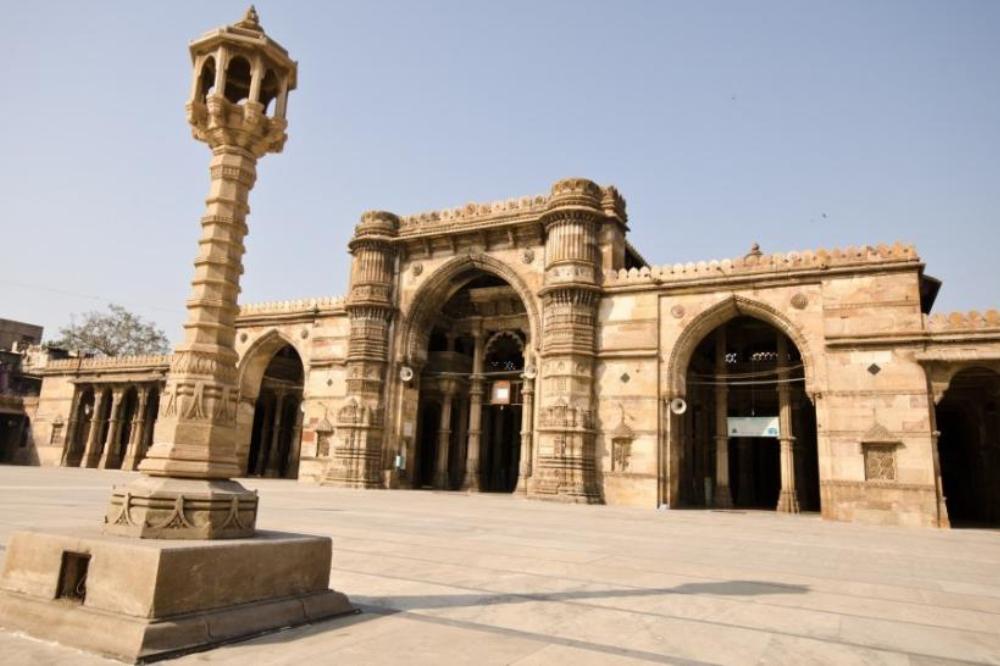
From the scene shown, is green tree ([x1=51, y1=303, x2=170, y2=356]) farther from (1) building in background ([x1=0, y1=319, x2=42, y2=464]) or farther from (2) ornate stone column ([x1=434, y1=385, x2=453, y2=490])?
(2) ornate stone column ([x1=434, y1=385, x2=453, y2=490])

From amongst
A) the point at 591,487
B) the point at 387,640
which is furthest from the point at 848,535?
the point at 387,640

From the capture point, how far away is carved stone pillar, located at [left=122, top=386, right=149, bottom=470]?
35.7 m

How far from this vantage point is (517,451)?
115ft

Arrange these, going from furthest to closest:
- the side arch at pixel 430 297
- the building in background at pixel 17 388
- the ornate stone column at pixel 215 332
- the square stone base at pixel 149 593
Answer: the building in background at pixel 17 388 → the side arch at pixel 430 297 → the ornate stone column at pixel 215 332 → the square stone base at pixel 149 593

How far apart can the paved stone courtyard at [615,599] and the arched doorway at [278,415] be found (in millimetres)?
24316

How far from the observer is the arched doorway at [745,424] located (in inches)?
918

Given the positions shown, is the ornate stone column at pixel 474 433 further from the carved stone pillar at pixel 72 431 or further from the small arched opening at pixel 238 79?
the carved stone pillar at pixel 72 431

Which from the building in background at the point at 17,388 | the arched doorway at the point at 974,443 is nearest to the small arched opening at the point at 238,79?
the arched doorway at the point at 974,443

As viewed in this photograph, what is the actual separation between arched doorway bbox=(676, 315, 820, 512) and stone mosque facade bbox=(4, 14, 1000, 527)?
101 mm

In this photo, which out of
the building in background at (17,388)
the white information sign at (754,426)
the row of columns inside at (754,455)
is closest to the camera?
the row of columns inside at (754,455)

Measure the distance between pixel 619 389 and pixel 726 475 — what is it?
203 inches

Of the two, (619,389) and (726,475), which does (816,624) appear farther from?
(726,475)

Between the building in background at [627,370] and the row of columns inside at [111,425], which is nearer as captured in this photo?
the building in background at [627,370]

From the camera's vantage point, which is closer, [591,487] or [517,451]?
[591,487]
